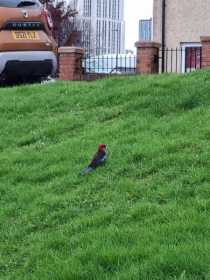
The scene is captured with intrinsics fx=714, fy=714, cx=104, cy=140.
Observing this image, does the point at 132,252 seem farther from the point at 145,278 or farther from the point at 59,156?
the point at 59,156

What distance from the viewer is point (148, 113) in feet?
27.7

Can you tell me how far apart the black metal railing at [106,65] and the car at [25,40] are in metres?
6.04

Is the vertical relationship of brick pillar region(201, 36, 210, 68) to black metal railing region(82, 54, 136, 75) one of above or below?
above

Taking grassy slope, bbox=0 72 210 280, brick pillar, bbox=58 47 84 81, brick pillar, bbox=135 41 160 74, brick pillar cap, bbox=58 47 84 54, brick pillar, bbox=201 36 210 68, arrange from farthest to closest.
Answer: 1. brick pillar, bbox=135 41 160 74
2. brick pillar, bbox=58 47 84 81
3. brick pillar cap, bbox=58 47 84 54
4. brick pillar, bbox=201 36 210 68
5. grassy slope, bbox=0 72 210 280

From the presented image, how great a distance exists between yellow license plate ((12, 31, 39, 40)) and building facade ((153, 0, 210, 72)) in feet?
45.9

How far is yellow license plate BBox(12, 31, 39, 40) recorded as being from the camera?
10.6 m

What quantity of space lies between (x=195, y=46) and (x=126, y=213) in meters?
19.8

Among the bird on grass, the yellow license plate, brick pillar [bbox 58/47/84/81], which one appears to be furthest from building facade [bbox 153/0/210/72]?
the bird on grass

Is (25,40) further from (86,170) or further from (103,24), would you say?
Result: (103,24)

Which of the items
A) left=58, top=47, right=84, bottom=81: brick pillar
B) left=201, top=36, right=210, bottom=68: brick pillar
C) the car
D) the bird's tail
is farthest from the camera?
left=58, top=47, right=84, bottom=81: brick pillar

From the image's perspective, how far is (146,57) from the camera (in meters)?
15.8

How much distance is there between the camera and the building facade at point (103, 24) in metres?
65.5

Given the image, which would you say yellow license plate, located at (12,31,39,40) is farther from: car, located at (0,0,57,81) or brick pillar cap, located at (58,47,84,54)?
brick pillar cap, located at (58,47,84,54)

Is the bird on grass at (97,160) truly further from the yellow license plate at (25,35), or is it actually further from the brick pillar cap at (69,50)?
the brick pillar cap at (69,50)
